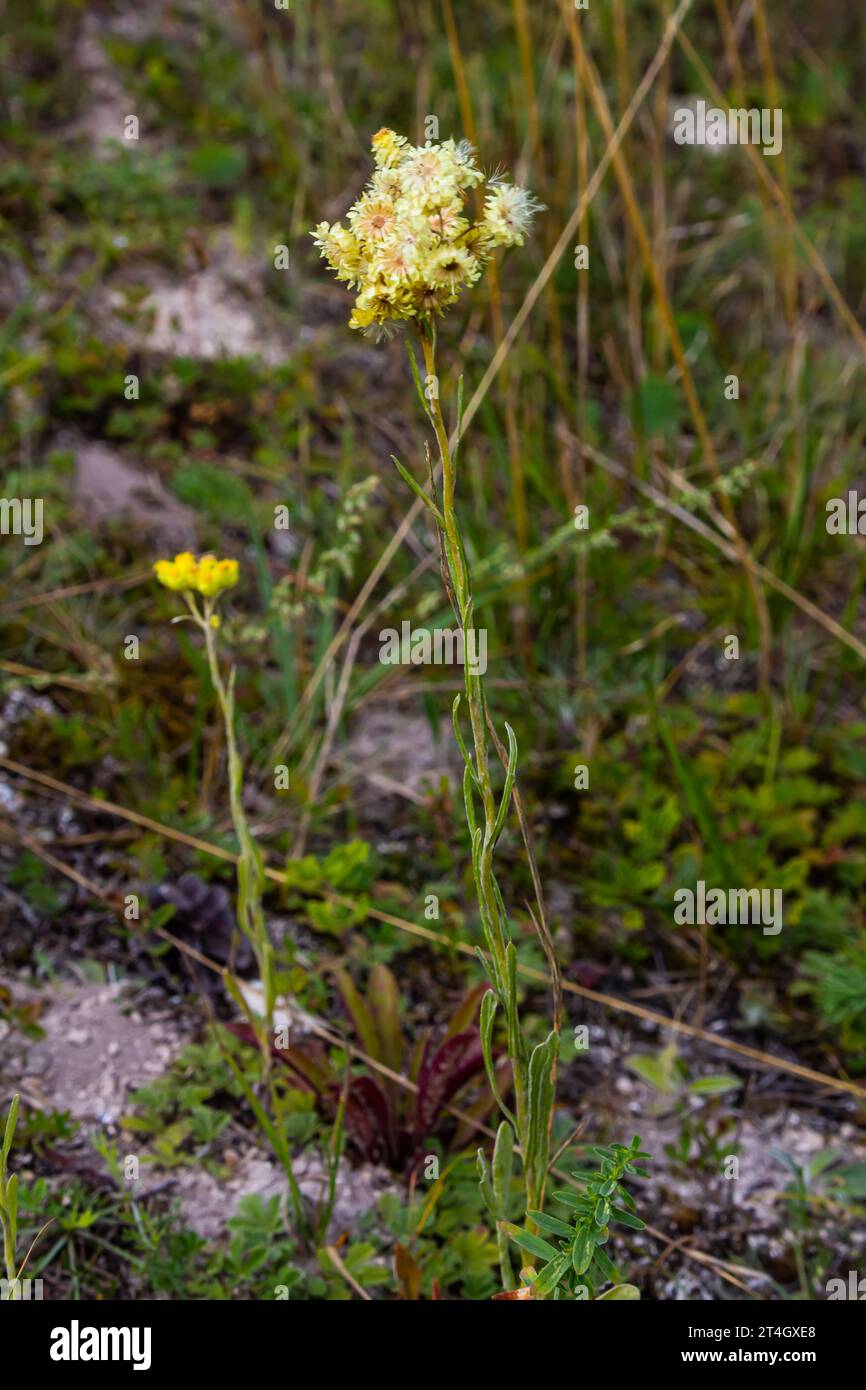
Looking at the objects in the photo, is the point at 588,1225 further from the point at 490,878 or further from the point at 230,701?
the point at 230,701

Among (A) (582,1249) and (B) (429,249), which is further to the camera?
(A) (582,1249)

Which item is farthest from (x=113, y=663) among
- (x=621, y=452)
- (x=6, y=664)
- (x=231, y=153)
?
(x=231, y=153)

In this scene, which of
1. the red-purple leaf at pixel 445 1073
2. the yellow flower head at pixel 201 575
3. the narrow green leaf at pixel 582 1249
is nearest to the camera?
the narrow green leaf at pixel 582 1249

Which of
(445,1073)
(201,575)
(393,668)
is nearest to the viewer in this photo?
(201,575)

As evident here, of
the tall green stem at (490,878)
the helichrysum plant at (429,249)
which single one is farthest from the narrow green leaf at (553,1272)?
the helichrysum plant at (429,249)

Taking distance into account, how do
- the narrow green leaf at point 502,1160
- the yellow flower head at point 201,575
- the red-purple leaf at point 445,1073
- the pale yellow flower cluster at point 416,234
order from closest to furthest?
the pale yellow flower cluster at point 416,234, the narrow green leaf at point 502,1160, the yellow flower head at point 201,575, the red-purple leaf at point 445,1073

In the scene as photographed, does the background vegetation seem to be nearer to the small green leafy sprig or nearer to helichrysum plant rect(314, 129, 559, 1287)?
the small green leafy sprig

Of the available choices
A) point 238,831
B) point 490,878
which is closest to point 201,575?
point 238,831

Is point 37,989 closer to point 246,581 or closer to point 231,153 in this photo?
point 246,581

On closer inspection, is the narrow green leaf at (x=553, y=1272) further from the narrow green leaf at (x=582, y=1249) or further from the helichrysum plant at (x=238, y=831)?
the helichrysum plant at (x=238, y=831)
